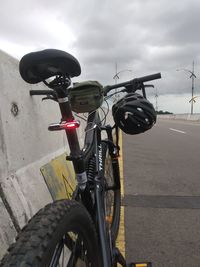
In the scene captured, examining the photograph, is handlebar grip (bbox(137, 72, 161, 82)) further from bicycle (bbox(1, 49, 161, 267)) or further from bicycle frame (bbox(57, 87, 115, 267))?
bicycle frame (bbox(57, 87, 115, 267))

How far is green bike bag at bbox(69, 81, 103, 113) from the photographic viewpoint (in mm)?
3000

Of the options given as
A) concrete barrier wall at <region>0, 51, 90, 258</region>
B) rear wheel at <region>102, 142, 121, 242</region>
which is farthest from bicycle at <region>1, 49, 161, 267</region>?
rear wheel at <region>102, 142, 121, 242</region>

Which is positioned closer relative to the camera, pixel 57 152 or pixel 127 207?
pixel 57 152

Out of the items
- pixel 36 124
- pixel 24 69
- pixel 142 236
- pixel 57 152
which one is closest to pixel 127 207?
pixel 142 236

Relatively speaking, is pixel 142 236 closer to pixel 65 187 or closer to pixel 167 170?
pixel 65 187

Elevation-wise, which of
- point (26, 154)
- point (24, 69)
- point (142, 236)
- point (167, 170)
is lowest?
point (167, 170)

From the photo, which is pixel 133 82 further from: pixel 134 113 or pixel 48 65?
pixel 48 65

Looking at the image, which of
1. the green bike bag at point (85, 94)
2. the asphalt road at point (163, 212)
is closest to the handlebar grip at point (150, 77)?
the green bike bag at point (85, 94)

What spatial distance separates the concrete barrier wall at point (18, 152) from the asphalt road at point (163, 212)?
4.45 ft

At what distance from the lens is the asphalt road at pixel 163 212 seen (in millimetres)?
4004

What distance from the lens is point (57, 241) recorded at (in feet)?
5.58

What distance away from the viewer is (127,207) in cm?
564

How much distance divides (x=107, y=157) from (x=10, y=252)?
2279 millimetres

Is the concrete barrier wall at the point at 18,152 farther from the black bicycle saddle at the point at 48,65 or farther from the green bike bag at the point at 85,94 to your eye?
the black bicycle saddle at the point at 48,65
